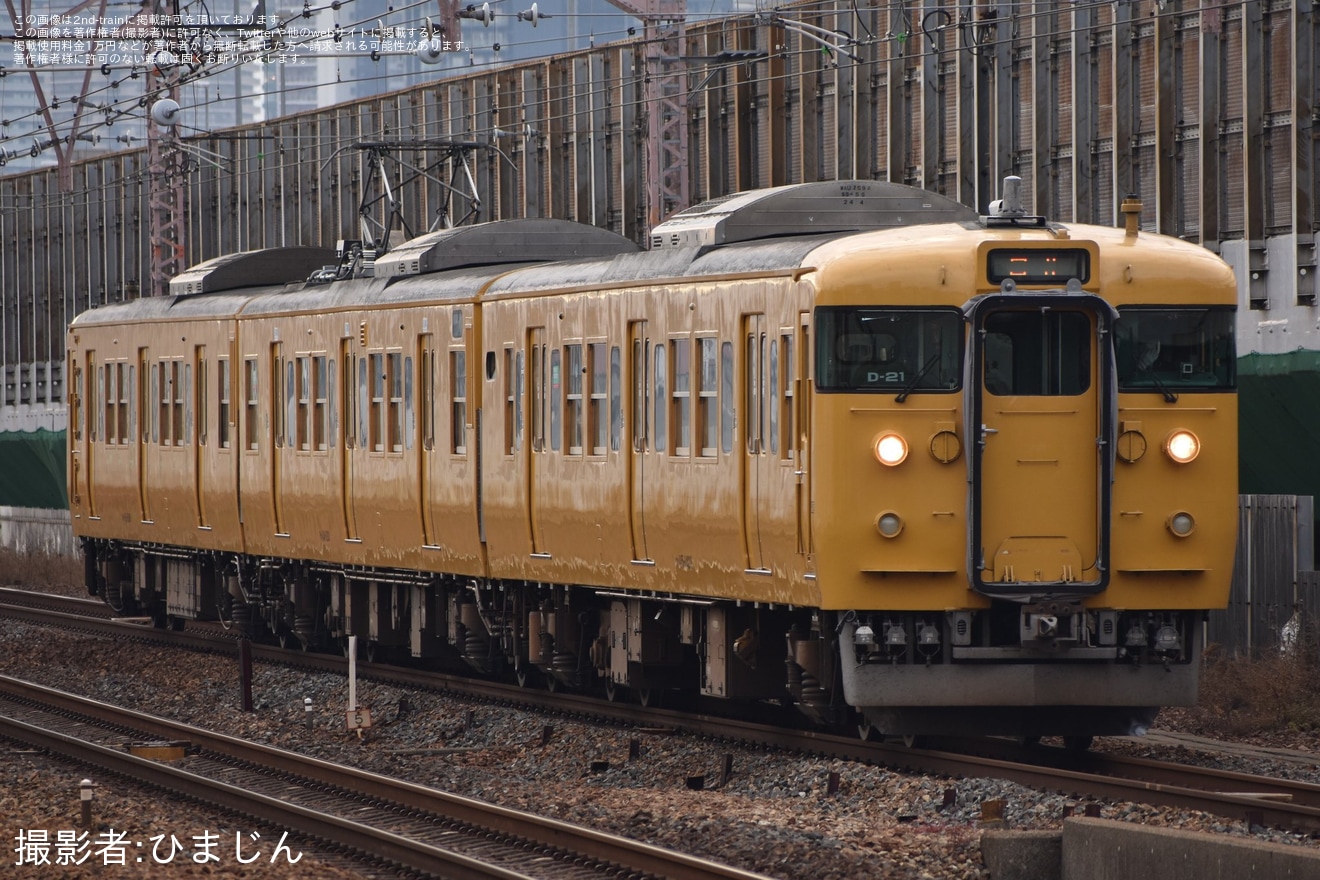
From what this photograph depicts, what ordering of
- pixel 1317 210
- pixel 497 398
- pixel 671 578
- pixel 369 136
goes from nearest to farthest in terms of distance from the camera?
pixel 671 578, pixel 497 398, pixel 1317 210, pixel 369 136

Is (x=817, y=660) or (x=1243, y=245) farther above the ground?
(x=1243, y=245)

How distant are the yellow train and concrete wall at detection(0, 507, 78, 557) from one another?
67.6 ft

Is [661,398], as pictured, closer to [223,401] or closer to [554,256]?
[554,256]

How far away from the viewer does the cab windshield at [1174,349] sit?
47.9ft

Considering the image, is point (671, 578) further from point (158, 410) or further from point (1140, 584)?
point (158, 410)

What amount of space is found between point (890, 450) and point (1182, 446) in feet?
5.73

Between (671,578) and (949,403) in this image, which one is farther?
(671,578)

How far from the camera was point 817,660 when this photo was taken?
15164 millimetres

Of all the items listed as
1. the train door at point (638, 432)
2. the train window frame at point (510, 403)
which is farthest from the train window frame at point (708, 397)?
the train window frame at point (510, 403)

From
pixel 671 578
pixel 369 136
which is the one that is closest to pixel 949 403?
pixel 671 578

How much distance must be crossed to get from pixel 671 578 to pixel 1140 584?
A: 359 cm

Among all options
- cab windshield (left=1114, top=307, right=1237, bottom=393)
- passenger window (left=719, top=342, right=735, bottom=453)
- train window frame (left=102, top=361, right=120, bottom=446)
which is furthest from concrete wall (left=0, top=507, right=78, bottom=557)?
cab windshield (left=1114, top=307, right=1237, bottom=393)

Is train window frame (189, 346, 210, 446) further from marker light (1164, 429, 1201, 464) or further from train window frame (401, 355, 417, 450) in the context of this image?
marker light (1164, 429, 1201, 464)

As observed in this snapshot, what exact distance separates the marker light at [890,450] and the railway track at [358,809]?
3030 millimetres
